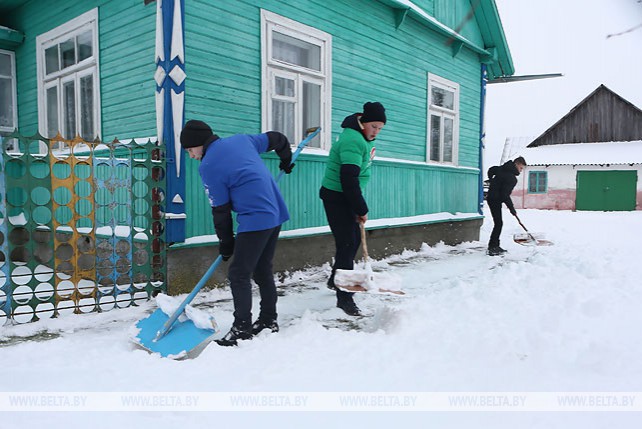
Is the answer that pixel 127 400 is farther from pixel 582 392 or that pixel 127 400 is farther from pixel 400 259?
pixel 400 259

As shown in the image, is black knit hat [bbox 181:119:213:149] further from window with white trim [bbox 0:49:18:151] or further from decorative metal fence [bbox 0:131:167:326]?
window with white trim [bbox 0:49:18:151]

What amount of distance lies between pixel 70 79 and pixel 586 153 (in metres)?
26.7

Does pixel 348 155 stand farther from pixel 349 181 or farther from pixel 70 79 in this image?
pixel 70 79

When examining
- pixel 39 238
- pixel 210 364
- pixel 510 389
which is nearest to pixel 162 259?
pixel 210 364

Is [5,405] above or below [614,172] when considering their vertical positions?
below

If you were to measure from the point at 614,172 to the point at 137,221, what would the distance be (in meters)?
25.5

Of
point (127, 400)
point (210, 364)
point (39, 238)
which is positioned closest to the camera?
point (127, 400)

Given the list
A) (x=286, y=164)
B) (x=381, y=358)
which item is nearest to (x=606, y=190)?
(x=286, y=164)

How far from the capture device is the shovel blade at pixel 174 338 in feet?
9.66

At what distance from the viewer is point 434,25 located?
812 cm

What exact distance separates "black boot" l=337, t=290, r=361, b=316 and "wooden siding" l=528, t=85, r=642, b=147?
27726 millimetres

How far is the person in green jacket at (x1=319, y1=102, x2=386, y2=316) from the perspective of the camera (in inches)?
155

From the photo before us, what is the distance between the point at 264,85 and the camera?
17.8 feet

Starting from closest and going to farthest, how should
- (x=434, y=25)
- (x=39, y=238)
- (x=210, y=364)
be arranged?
(x=210, y=364) → (x=39, y=238) → (x=434, y=25)
